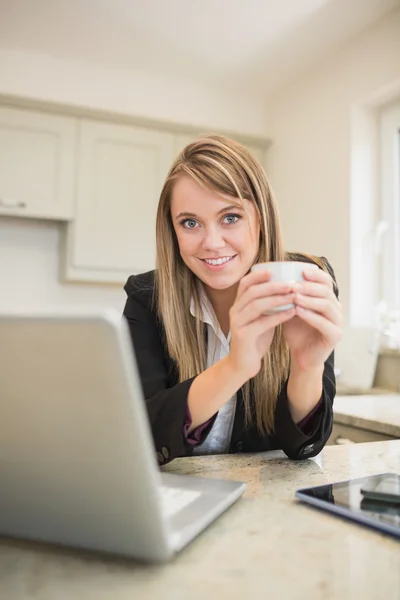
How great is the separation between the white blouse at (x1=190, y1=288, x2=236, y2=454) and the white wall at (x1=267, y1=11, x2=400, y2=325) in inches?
66.0

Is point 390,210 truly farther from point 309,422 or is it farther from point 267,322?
point 267,322

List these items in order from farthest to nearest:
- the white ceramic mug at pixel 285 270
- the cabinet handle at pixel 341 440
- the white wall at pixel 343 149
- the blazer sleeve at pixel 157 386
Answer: the white wall at pixel 343 149, the cabinet handle at pixel 341 440, the blazer sleeve at pixel 157 386, the white ceramic mug at pixel 285 270

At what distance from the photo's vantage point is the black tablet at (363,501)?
0.56 metres

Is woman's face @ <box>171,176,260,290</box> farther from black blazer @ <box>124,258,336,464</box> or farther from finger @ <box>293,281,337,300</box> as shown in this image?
finger @ <box>293,281,337,300</box>

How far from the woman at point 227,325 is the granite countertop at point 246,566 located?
231 millimetres

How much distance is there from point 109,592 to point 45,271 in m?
2.84

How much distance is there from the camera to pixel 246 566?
0.47 metres

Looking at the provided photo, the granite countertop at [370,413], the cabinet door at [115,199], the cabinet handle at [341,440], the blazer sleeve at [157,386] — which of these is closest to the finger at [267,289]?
the blazer sleeve at [157,386]

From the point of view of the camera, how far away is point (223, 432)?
3.63 feet

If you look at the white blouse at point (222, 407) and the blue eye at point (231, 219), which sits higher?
the blue eye at point (231, 219)

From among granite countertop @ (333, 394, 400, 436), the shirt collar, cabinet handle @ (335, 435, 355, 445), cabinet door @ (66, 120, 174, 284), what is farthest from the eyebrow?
cabinet door @ (66, 120, 174, 284)

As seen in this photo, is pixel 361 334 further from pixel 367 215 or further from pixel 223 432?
pixel 223 432

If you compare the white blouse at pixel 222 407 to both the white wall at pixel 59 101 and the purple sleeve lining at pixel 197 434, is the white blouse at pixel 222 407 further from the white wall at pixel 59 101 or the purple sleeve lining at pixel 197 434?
the white wall at pixel 59 101

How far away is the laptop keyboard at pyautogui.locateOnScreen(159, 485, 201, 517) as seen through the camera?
1.85 feet
